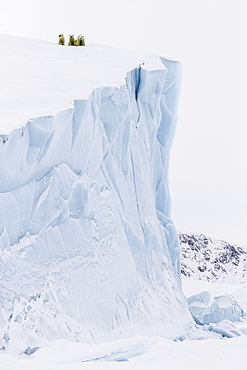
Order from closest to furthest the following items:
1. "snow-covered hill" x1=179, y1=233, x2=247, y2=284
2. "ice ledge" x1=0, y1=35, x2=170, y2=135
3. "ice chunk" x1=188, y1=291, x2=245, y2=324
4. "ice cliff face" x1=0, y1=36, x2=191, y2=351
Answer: "ice cliff face" x1=0, y1=36, x2=191, y2=351 < "ice ledge" x1=0, y1=35, x2=170, y2=135 < "ice chunk" x1=188, y1=291, x2=245, y2=324 < "snow-covered hill" x1=179, y1=233, x2=247, y2=284

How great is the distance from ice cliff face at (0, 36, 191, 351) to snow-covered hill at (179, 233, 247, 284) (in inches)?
1103

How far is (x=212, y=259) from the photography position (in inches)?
1893

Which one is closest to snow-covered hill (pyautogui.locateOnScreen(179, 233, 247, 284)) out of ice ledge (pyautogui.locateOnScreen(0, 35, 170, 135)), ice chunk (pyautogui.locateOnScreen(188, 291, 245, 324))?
ice chunk (pyautogui.locateOnScreen(188, 291, 245, 324))

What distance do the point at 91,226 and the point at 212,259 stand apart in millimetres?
39392

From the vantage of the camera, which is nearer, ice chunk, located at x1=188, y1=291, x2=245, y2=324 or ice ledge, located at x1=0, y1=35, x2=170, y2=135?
ice ledge, located at x1=0, y1=35, x2=170, y2=135

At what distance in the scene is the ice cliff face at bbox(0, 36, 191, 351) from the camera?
7.56 m

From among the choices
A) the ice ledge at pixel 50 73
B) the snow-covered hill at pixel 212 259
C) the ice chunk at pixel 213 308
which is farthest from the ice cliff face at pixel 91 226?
the snow-covered hill at pixel 212 259

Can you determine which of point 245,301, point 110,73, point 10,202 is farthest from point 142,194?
point 245,301

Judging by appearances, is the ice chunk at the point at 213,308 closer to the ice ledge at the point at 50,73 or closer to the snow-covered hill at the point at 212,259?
the ice ledge at the point at 50,73

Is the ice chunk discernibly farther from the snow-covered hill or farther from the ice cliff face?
the snow-covered hill

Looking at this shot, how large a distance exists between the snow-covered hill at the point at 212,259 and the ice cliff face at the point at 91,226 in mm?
28018

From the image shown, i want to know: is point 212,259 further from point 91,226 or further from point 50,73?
point 91,226

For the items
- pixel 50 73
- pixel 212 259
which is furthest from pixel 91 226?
pixel 212 259

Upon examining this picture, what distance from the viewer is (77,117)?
9.31m
